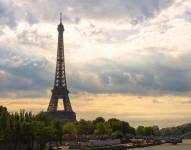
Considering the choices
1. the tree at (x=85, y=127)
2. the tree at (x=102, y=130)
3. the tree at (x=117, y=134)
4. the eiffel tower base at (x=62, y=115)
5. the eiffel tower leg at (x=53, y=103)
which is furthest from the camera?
the tree at (x=117, y=134)

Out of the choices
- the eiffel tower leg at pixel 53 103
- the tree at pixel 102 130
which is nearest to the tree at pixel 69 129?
the eiffel tower leg at pixel 53 103

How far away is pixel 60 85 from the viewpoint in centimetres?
14888

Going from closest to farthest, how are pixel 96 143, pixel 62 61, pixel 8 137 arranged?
pixel 8 137 < pixel 96 143 < pixel 62 61

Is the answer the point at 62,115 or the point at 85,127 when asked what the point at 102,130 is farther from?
the point at 62,115

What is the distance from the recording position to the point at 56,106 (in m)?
150

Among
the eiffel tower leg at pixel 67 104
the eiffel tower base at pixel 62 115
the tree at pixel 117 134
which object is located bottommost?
the tree at pixel 117 134

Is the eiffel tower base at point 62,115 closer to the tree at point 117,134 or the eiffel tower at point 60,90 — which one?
the eiffel tower at point 60,90

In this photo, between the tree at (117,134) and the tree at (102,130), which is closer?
the tree at (102,130)

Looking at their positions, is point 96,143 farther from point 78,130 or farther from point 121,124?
point 121,124

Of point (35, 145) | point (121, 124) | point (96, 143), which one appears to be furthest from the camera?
point (121, 124)

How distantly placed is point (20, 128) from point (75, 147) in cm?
2372

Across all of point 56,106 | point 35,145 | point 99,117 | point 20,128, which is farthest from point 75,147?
point 99,117

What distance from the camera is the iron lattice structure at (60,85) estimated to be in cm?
14688

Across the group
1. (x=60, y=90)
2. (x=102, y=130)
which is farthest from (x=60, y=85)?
(x=102, y=130)
